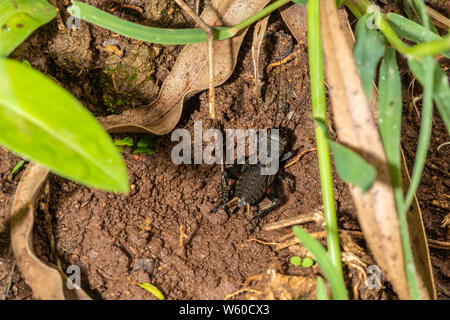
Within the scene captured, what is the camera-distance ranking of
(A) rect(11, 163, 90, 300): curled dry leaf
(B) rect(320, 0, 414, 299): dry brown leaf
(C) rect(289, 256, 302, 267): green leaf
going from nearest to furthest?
(B) rect(320, 0, 414, 299): dry brown leaf < (A) rect(11, 163, 90, 300): curled dry leaf < (C) rect(289, 256, 302, 267): green leaf

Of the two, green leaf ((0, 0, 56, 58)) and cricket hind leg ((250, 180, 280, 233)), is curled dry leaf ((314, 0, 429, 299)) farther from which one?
green leaf ((0, 0, 56, 58))

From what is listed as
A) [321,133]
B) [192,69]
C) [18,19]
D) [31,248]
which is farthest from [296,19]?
[31,248]

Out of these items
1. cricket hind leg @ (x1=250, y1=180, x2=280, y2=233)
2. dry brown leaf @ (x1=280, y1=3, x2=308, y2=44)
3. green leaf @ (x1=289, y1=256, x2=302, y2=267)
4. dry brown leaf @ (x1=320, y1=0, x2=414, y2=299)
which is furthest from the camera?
cricket hind leg @ (x1=250, y1=180, x2=280, y2=233)

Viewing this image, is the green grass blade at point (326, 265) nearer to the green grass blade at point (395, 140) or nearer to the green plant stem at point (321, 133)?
the green plant stem at point (321, 133)

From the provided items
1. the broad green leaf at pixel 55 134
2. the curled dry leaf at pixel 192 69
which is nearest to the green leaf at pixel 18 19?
the broad green leaf at pixel 55 134

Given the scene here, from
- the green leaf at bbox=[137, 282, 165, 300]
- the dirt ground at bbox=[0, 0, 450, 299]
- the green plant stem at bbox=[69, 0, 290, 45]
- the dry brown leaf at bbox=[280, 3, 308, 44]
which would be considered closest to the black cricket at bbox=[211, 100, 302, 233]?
the dirt ground at bbox=[0, 0, 450, 299]

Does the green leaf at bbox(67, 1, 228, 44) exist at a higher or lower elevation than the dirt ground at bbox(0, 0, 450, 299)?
higher

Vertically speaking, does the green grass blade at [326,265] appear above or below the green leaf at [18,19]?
below
